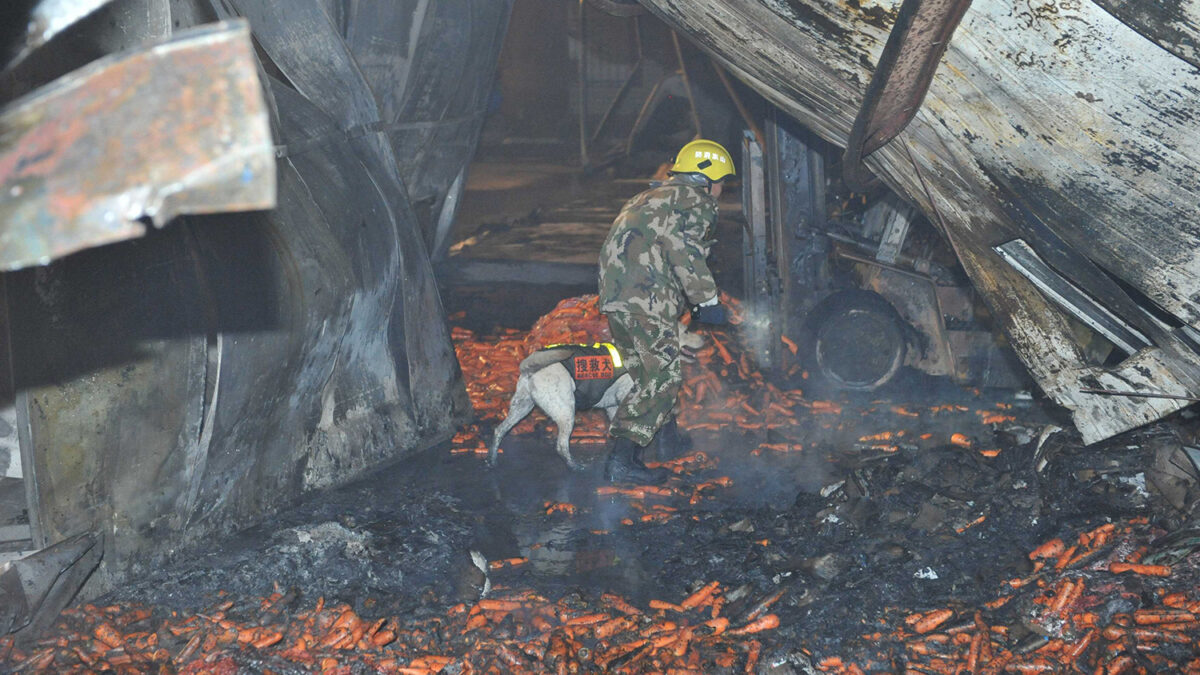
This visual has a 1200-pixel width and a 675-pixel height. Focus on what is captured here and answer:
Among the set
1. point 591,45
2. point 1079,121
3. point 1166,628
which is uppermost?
point 1079,121

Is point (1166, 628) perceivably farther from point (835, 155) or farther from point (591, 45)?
point (591, 45)

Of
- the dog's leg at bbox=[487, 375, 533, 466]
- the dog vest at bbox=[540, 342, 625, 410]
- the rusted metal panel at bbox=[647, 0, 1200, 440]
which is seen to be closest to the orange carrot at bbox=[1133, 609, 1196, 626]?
the rusted metal panel at bbox=[647, 0, 1200, 440]

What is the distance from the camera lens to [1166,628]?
445 cm

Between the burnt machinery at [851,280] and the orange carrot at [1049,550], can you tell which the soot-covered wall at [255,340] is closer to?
the burnt machinery at [851,280]

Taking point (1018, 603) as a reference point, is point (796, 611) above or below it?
below

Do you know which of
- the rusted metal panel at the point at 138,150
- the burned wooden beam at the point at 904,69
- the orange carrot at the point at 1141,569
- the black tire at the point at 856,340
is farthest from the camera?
the black tire at the point at 856,340

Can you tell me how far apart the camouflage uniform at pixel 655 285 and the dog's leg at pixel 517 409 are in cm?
71

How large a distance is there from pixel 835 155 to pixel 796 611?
4.74 meters

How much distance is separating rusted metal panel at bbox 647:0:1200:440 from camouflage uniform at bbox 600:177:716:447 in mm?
1505

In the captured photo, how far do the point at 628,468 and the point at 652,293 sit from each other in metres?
1.38

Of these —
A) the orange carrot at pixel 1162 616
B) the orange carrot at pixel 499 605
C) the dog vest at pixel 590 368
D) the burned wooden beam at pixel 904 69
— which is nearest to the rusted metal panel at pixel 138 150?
the burned wooden beam at pixel 904 69

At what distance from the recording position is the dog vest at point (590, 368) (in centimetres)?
708

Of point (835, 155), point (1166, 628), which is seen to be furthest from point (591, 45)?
point (1166, 628)

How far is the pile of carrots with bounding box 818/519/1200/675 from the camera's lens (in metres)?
4.33
